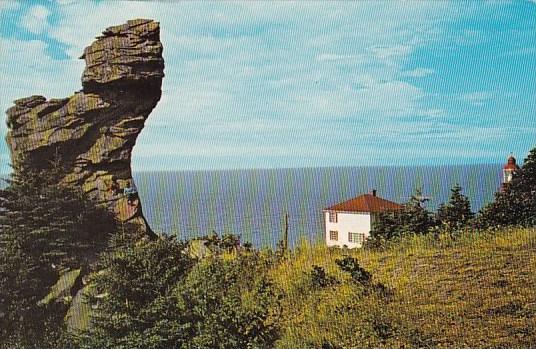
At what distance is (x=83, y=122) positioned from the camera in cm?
759

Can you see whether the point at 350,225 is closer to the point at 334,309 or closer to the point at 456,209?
the point at 456,209

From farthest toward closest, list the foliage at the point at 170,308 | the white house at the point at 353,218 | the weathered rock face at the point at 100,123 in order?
the white house at the point at 353,218 < the weathered rock face at the point at 100,123 < the foliage at the point at 170,308

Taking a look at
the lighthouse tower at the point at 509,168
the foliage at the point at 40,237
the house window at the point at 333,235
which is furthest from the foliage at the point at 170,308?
→ the house window at the point at 333,235

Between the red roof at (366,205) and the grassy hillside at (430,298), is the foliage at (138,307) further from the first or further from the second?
the red roof at (366,205)

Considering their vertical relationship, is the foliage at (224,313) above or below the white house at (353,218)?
below

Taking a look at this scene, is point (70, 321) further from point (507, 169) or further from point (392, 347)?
point (507, 169)

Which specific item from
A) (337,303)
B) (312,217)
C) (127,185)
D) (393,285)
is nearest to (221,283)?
(337,303)

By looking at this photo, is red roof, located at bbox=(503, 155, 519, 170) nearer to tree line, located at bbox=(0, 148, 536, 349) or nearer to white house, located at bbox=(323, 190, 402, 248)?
tree line, located at bbox=(0, 148, 536, 349)

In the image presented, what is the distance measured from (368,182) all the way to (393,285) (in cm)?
916

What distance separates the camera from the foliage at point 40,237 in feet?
18.6

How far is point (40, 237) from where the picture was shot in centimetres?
666

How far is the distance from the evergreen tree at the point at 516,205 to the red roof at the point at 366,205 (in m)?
2.79

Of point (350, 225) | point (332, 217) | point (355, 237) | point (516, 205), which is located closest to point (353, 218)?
point (350, 225)

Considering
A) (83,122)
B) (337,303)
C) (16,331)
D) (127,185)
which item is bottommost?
(16,331)
